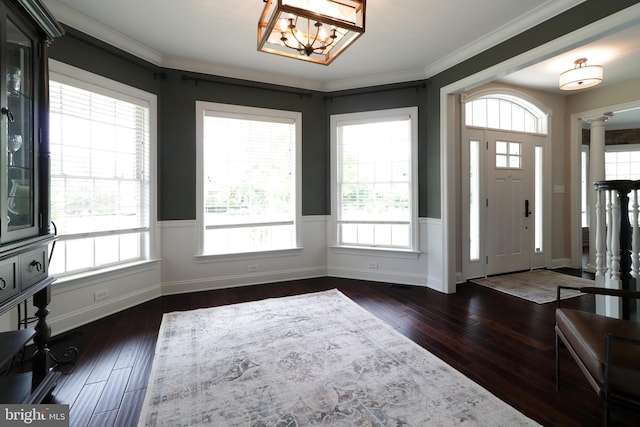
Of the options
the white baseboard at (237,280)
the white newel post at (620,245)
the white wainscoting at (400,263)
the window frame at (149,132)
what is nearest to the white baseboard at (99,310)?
the white baseboard at (237,280)

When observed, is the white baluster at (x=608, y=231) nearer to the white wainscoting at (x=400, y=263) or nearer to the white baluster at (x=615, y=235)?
the white baluster at (x=615, y=235)

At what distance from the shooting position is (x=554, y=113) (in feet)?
16.5

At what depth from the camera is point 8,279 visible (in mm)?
1444

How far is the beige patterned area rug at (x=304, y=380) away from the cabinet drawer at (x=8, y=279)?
92cm

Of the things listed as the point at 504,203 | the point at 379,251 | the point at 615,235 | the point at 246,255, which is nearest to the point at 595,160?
the point at 504,203

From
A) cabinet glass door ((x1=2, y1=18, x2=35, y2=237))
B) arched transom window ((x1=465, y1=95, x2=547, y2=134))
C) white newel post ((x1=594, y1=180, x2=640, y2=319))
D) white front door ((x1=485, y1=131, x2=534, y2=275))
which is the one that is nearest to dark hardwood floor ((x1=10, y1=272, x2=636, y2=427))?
white newel post ((x1=594, y1=180, x2=640, y2=319))

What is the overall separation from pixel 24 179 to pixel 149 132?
207 cm

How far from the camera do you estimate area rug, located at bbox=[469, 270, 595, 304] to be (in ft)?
12.1

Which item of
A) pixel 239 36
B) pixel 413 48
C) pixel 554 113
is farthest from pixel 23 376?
pixel 554 113

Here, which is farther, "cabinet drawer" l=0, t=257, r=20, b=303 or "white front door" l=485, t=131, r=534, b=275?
"white front door" l=485, t=131, r=534, b=275

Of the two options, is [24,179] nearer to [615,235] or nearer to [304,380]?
[304,380]

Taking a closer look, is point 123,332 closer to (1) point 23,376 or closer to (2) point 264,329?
(1) point 23,376

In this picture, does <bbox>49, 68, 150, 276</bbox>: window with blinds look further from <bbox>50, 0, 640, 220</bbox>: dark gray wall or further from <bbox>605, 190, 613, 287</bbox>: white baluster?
<bbox>605, 190, 613, 287</bbox>: white baluster

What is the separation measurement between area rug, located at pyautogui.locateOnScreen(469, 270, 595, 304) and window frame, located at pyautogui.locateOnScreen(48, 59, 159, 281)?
4434mm
